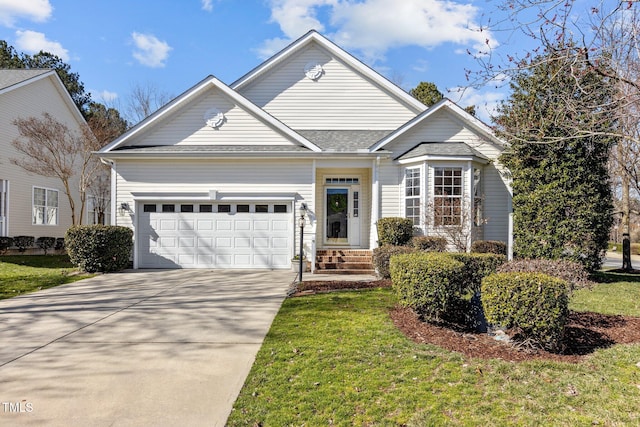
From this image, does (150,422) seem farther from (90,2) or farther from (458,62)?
(90,2)

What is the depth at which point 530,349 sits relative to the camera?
15.4 feet

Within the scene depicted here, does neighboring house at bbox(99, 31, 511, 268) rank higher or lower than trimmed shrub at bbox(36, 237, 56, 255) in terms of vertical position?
higher

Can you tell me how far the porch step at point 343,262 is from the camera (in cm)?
1161

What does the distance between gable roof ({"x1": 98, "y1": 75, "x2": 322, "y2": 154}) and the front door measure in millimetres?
2175

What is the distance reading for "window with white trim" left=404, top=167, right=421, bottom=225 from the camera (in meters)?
12.4

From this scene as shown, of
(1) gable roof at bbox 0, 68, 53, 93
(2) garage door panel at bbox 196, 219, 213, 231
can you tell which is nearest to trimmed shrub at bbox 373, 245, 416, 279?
(2) garage door panel at bbox 196, 219, 213, 231

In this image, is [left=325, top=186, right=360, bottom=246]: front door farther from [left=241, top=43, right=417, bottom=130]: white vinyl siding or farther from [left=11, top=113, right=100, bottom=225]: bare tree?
[left=11, top=113, right=100, bottom=225]: bare tree

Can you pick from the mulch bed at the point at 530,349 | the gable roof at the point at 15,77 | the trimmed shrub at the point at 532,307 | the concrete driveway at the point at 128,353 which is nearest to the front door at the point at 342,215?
the concrete driveway at the point at 128,353

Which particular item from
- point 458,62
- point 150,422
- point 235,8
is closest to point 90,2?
point 235,8

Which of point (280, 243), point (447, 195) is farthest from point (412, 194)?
point (280, 243)

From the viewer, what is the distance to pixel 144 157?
1223 centimetres

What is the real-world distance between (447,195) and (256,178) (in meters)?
6.41

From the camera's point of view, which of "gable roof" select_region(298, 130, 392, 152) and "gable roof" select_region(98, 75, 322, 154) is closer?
"gable roof" select_region(98, 75, 322, 154)

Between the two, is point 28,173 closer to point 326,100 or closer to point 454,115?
point 326,100
